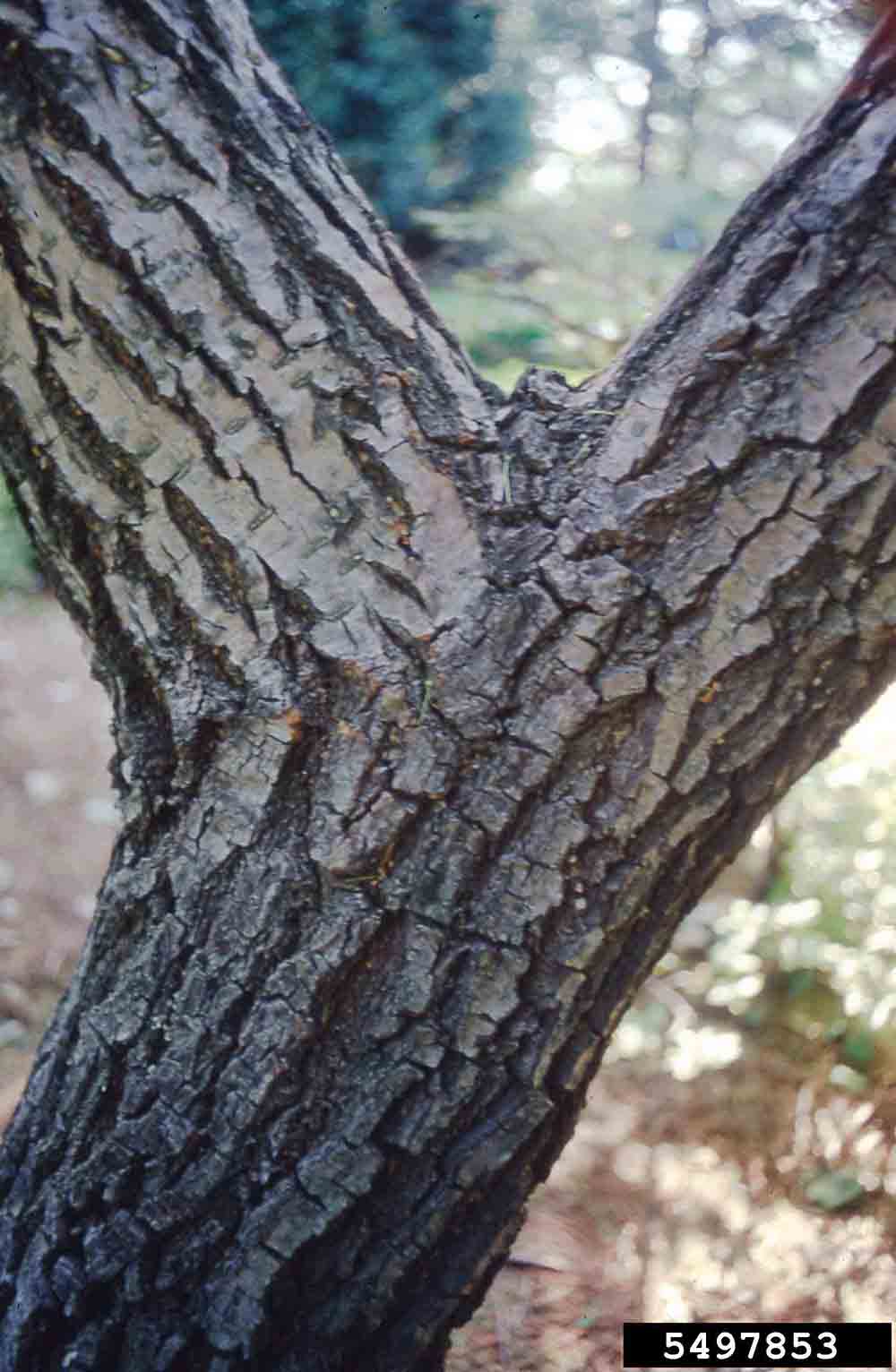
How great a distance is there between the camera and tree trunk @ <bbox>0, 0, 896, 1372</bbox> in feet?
3.07

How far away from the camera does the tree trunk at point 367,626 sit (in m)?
0.94

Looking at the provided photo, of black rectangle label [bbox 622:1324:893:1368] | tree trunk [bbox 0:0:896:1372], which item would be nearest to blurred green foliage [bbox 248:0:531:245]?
tree trunk [bbox 0:0:896:1372]

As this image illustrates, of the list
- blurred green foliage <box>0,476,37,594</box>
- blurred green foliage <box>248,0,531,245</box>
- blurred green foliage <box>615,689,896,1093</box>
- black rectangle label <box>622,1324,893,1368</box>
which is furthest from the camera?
blurred green foliage <box>0,476,37,594</box>

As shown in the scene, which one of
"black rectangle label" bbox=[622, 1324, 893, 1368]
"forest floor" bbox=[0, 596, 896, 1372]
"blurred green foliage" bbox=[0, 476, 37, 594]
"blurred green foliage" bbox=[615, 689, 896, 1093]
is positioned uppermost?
"blurred green foliage" bbox=[0, 476, 37, 594]

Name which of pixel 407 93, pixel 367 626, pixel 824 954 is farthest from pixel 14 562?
pixel 367 626

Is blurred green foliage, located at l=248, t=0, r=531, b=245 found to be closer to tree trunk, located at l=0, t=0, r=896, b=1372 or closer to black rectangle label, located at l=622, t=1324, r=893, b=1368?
tree trunk, located at l=0, t=0, r=896, b=1372

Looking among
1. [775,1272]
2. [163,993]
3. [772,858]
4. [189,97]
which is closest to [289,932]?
[163,993]

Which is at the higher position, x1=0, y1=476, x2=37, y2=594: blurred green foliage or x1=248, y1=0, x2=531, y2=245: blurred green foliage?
x1=248, y1=0, x2=531, y2=245: blurred green foliage

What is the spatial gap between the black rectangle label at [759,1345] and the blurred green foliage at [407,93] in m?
4.67

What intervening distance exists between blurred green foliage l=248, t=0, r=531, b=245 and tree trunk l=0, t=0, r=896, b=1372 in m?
3.76

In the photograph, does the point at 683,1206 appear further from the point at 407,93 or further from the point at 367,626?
the point at 407,93

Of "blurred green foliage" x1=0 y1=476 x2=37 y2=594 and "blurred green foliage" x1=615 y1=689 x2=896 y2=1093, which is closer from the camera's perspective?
"blurred green foliage" x1=615 y1=689 x2=896 y2=1093

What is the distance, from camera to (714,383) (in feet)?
3.09

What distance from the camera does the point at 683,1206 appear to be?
81.6 inches
